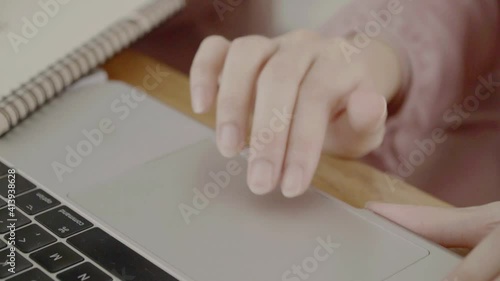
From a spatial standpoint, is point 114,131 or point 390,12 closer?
point 114,131

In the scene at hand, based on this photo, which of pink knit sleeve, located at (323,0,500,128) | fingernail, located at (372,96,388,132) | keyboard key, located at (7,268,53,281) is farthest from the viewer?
pink knit sleeve, located at (323,0,500,128)

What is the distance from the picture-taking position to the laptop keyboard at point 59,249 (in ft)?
0.99

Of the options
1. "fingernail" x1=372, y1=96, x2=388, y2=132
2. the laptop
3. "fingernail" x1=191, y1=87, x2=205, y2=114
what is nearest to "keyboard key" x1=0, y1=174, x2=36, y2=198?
the laptop

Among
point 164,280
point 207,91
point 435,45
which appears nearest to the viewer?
point 164,280

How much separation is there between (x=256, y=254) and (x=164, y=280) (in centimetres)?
5

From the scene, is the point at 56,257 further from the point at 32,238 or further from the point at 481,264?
the point at 481,264

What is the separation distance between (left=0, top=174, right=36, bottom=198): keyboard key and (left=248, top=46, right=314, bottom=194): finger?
129mm

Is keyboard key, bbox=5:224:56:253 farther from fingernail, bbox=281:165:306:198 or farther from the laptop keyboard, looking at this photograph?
fingernail, bbox=281:165:306:198

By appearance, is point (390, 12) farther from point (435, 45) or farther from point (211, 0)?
point (211, 0)

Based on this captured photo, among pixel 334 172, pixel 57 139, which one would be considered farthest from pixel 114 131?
pixel 334 172

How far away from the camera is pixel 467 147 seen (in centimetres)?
63

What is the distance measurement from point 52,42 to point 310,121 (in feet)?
0.72

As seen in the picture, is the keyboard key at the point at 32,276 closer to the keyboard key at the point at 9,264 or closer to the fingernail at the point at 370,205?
the keyboard key at the point at 9,264

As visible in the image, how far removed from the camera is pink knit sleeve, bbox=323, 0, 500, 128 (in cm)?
56
